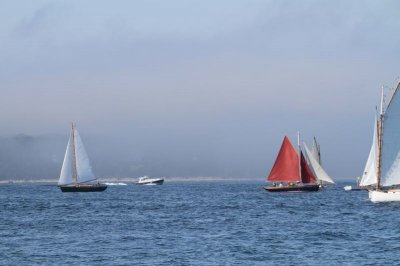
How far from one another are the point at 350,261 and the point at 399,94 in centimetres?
5063

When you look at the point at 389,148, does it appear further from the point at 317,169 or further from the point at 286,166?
the point at 317,169

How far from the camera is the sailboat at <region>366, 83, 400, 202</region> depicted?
93.9m

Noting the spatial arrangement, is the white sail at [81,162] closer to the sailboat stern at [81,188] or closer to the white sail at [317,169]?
the sailboat stern at [81,188]

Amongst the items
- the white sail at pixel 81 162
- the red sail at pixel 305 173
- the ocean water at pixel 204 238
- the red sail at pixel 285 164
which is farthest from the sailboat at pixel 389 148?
the white sail at pixel 81 162

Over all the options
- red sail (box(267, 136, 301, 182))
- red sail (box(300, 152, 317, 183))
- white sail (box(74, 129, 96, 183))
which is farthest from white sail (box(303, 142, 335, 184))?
white sail (box(74, 129, 96, 183))

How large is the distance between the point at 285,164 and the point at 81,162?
45.2 meters

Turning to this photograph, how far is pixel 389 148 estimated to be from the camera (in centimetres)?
9569

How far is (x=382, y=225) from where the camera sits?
68938 mm

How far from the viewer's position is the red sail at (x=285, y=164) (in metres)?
140

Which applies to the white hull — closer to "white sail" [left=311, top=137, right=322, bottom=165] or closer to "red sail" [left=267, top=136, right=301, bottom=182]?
"red sail" [left=267, top=136, right=301, bottom=182]

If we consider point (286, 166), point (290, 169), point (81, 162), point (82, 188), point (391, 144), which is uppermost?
point (81, 162)

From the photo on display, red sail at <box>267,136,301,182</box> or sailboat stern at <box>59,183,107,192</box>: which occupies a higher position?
red sail at <box>267,136,301,182</box>

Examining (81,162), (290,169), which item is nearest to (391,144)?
(290,169)

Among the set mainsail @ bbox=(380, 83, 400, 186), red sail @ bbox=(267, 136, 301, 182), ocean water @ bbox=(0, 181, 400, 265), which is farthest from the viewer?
red sail @ bbox=(267, 136, 301, 182)
